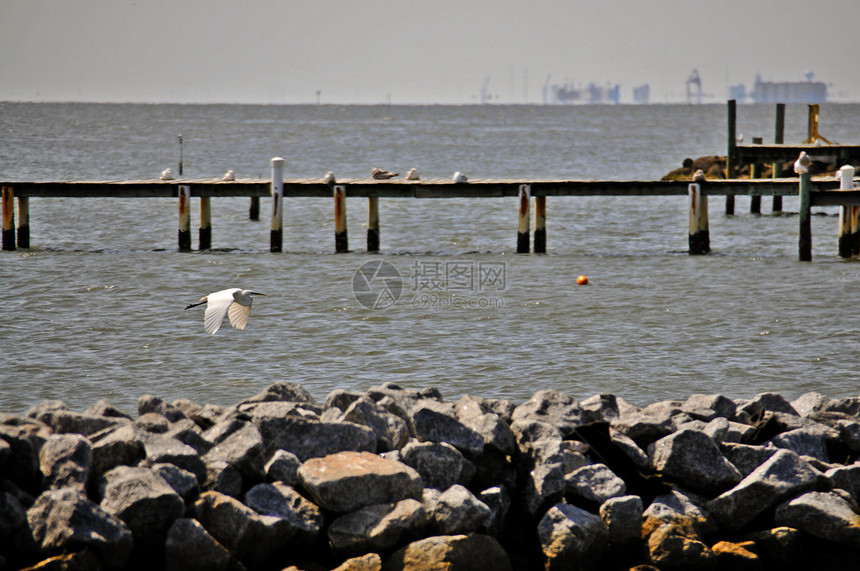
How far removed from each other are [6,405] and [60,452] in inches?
173

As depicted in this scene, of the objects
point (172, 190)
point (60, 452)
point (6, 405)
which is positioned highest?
point (172, 190)

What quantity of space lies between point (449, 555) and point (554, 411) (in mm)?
1850

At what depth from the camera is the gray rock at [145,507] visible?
5.75m

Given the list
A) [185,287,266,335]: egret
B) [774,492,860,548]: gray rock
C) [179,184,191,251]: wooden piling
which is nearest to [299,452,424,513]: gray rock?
[774,492,860,548]: gray rock

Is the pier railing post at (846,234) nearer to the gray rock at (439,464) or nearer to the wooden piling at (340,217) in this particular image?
the wooden piling at (340,217)

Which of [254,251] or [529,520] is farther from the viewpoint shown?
[254,251]

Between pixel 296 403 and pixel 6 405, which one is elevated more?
pixel 296 403

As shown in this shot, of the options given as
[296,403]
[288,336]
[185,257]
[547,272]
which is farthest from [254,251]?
[296,403]

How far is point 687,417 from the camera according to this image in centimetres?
739

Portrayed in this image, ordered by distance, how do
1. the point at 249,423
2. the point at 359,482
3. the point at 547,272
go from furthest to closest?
1. the point at 547,272
2. the point at 249,423
3. the point at 359,482

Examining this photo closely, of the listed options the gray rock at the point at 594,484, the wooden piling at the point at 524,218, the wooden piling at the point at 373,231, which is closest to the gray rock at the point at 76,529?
the gray rock at the point at 594,484

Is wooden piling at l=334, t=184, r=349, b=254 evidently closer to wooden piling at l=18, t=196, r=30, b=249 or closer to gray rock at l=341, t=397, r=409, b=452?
wooden piling at l=18, t=196, r=30, b=249

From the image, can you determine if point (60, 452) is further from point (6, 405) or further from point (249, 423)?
point (6, 405)

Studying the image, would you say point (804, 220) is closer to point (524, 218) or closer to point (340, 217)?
point (524, 218)
